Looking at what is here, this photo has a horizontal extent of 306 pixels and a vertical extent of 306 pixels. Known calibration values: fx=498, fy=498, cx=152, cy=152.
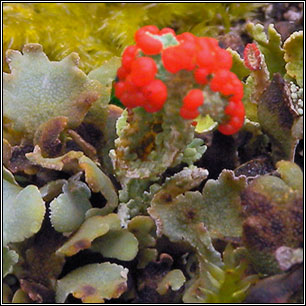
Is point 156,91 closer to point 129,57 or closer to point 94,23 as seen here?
point 129,57

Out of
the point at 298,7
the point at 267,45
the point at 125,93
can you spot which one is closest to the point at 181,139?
the point at 125,93

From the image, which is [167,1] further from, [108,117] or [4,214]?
[4,214]

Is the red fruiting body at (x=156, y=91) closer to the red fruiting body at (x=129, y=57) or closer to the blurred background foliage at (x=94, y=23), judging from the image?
the red fruiting body at (x=129, y=57)

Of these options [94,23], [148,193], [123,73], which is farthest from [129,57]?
[94,23]

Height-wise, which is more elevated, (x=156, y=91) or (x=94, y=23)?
(x=156, y=91)

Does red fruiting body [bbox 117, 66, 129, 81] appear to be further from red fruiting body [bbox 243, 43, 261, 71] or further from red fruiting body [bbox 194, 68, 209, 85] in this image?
red fruiting body [bbox 243, 43, 261, 71]

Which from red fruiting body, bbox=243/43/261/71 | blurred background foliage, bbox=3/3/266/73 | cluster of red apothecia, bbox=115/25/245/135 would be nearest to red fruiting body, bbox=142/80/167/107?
cluster of red apothecia, bbox=115/25/245/135

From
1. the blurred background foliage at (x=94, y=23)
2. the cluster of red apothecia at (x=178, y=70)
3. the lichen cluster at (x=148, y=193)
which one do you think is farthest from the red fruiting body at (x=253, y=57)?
the blurred background foliage at (x=94, y=23)
